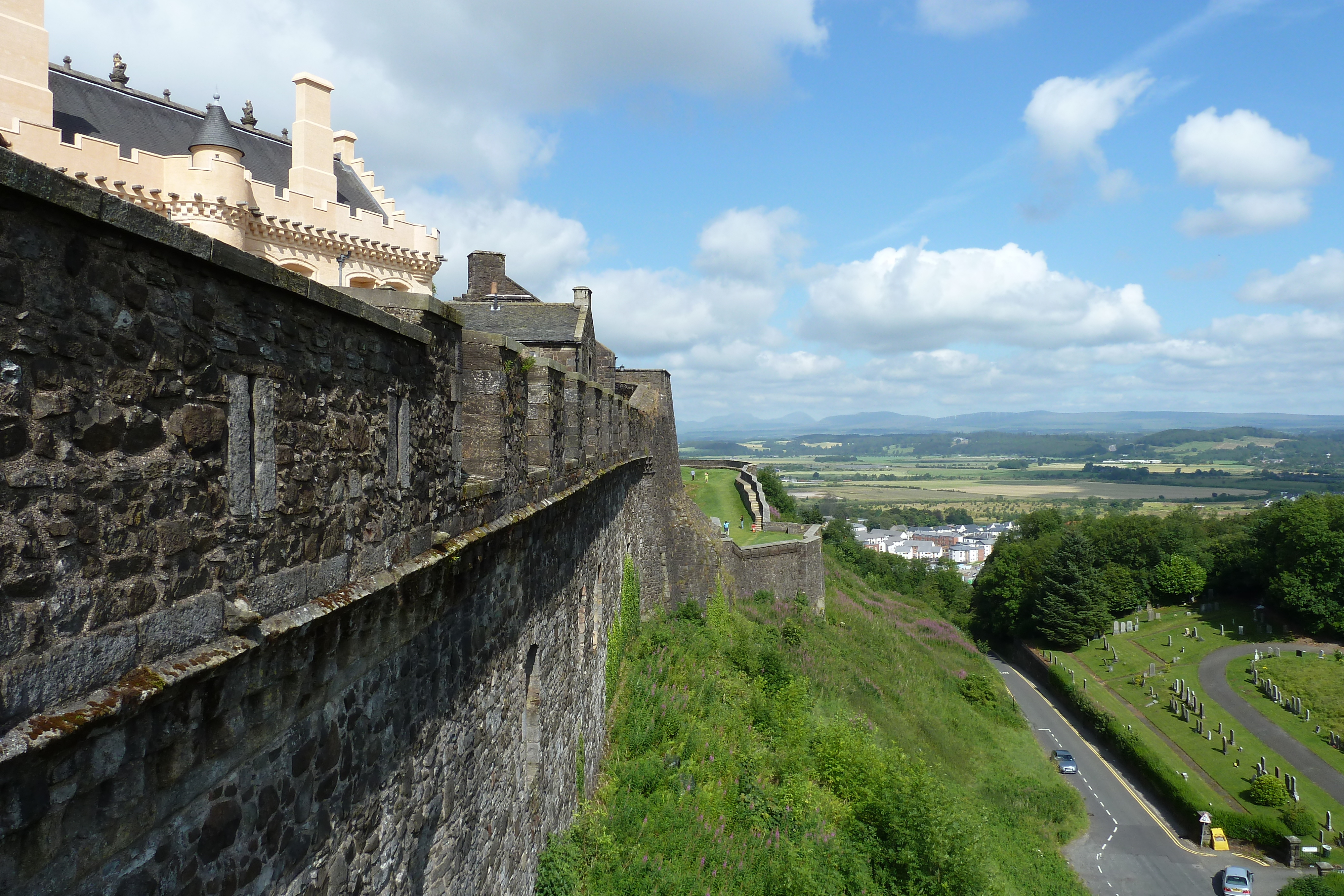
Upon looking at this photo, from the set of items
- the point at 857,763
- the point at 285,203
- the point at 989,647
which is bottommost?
the point at 989,647

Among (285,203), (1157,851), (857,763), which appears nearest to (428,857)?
(285,203)

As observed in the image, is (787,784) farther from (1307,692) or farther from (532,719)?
(1307,692)

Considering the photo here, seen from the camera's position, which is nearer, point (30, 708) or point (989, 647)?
point (30, 708)

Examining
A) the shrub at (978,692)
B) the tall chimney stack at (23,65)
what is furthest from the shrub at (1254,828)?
the tall chimney stack at (23,65)

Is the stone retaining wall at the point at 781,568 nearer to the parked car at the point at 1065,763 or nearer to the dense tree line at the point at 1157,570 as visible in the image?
the parked car at the point at 1065,763

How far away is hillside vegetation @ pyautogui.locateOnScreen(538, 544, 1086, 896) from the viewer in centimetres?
977

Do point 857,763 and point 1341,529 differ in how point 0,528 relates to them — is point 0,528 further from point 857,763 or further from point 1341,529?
point 1341,529

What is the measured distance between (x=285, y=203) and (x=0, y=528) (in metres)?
9.92

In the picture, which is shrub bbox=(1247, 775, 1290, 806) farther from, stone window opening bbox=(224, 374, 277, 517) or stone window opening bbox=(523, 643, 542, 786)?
stone window opening bbox=(224, 374, 277, 517)

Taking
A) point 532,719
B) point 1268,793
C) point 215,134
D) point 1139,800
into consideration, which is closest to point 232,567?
point 532,719

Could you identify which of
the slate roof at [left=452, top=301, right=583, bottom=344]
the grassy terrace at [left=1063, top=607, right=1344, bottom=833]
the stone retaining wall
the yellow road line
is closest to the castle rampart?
the slate roof at [left=452, top=301, right=583, bottom=344]

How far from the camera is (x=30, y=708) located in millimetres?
2111

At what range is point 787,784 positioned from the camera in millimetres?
13805

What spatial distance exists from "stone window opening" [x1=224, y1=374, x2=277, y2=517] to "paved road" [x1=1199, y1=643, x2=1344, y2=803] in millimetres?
40190
